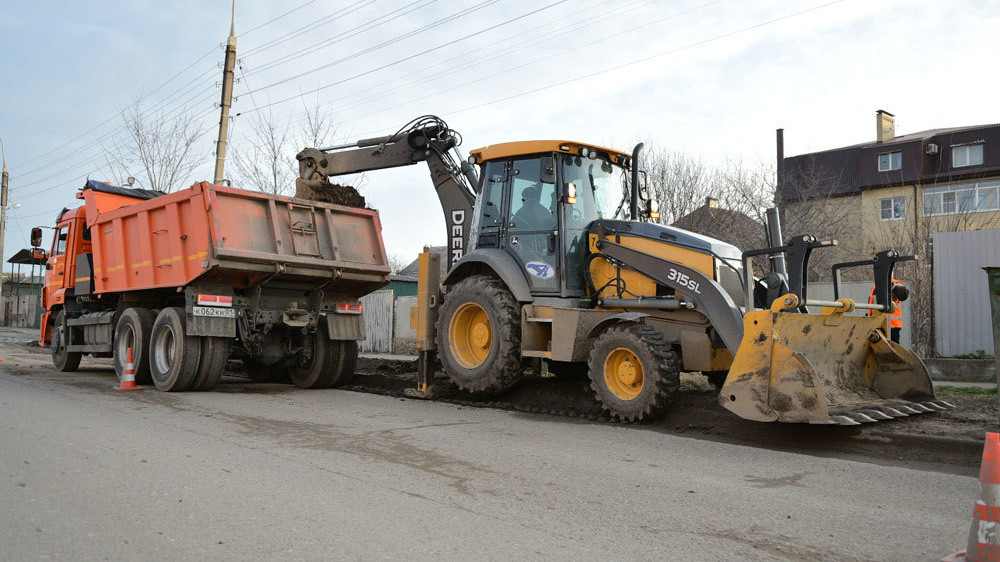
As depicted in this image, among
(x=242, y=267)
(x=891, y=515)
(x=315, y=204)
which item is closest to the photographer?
(x=891, y=515)

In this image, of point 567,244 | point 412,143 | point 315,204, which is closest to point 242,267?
point 315,204

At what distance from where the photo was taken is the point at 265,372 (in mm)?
12750

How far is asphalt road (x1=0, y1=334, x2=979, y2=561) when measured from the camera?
382cm

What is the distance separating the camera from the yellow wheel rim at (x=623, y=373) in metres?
7.63

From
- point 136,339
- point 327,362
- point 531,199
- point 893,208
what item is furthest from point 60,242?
point 893,208

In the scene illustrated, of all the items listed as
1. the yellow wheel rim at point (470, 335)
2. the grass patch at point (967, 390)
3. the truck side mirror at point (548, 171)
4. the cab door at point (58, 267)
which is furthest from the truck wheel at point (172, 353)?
the grass patch at point (967, 390)

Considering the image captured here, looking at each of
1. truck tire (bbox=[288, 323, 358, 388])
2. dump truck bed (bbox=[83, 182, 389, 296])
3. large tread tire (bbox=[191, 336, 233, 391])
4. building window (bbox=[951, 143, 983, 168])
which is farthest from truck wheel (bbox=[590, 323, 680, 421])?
building window (bbox=[951, 143, 983, 168])

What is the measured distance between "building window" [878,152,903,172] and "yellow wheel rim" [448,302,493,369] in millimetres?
33760

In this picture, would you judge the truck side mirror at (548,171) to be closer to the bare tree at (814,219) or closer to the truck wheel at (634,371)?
the truck wheel at (634,371)

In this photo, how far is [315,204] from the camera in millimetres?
10938

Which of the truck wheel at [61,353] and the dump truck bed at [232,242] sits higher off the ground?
the dump truck bed at [232,242]

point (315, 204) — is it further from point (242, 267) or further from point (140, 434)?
point (140, 434)

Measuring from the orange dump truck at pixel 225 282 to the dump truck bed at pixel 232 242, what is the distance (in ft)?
0.05

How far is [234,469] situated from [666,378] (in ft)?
13.0
